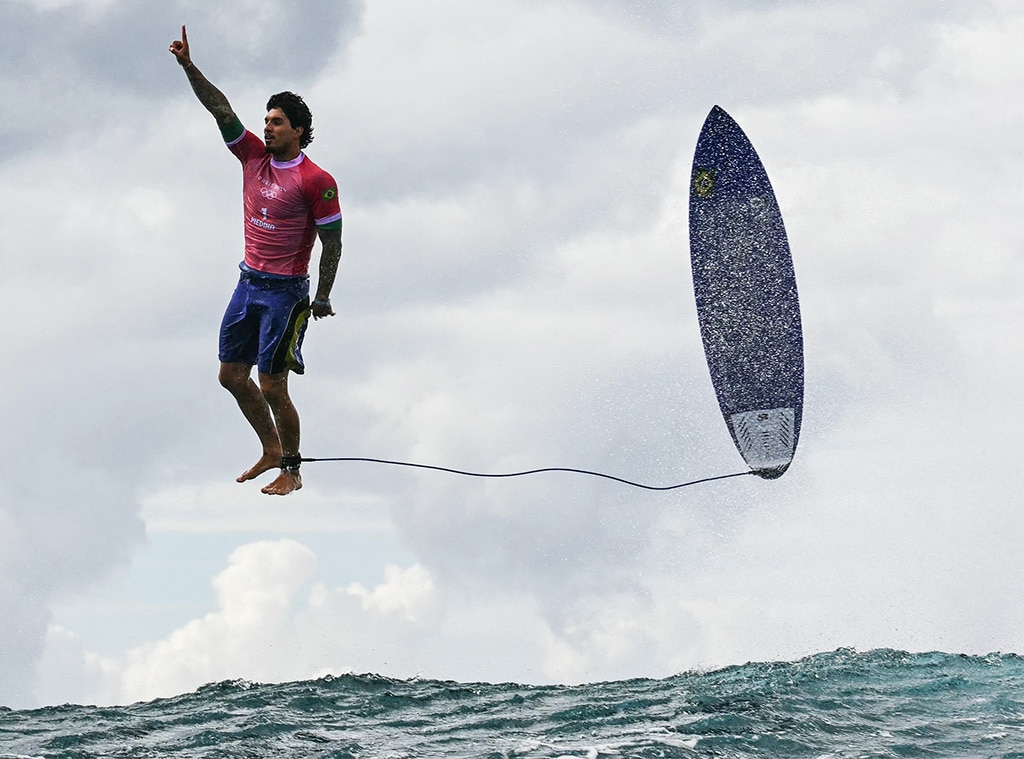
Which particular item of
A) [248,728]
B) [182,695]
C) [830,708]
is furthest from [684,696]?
[182,695]

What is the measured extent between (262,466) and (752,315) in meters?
7.16

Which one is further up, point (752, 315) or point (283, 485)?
point (752, 315)

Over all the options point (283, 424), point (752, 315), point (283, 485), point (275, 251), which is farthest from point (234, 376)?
point (752, 315)

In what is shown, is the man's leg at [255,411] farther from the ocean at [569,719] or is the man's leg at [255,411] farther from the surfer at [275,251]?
the ocean at [569,719]

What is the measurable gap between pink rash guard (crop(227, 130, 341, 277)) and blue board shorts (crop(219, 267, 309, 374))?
0.16 meters

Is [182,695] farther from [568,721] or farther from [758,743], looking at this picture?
[758,743]

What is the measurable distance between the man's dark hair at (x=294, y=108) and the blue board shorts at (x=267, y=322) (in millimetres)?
1459

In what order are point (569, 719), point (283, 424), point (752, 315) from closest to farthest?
1. point (283, 424)
2. point (569, 719)
3. point (752, 315)

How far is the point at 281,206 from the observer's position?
1106 cm

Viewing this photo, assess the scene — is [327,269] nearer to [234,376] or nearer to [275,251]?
[275,251]

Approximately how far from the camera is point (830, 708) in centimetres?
1391

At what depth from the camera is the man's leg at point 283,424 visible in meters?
11.7

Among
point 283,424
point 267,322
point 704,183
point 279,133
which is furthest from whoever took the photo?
point 704,183

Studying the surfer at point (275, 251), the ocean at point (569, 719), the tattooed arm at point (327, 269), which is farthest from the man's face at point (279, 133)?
the ocean at point (569, 719)
